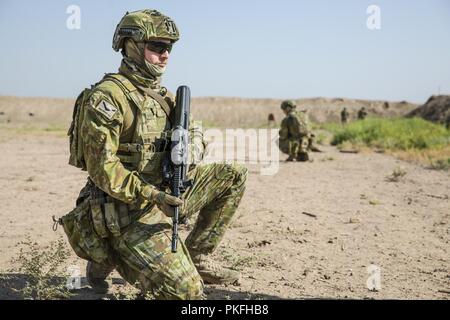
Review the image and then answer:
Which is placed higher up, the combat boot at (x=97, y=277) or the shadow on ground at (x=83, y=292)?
the combat boot at (x=97, y=277)

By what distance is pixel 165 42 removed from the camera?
12.4ft

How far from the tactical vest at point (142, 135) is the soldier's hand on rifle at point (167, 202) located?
30 centimetres

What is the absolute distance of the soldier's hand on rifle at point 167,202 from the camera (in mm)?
3498

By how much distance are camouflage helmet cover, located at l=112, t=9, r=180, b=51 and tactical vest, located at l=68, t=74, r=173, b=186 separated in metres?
0.27

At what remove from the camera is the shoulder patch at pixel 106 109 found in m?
3.45

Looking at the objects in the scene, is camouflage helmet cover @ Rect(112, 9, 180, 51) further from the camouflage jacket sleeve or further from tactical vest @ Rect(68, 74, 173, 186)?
the camouflage jacket sleeve

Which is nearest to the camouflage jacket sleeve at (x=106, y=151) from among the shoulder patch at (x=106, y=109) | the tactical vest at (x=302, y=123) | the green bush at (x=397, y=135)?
the shoulder patch at (x=106, y=109)

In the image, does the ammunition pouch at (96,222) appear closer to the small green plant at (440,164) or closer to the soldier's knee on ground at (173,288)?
the soldier's knee on ground at (173,288)

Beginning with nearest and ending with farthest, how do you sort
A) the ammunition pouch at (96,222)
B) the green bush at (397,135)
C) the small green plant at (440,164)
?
the ammunition pouch at (96,222), the small green plant at (440,164), the green bush at (397,135)

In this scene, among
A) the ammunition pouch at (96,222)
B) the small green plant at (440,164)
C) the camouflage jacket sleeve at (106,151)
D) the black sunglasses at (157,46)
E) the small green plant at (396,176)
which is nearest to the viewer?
the camouflage jacket sleeve at (106,151)

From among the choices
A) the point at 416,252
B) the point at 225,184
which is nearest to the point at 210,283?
the point at 225,184

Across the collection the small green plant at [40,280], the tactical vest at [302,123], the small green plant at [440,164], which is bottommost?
the small green plant at [40,280]

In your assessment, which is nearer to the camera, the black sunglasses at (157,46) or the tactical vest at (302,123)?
the black sunglasses at (157,46)

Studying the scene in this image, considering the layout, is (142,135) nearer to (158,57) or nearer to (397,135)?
(158,57)
